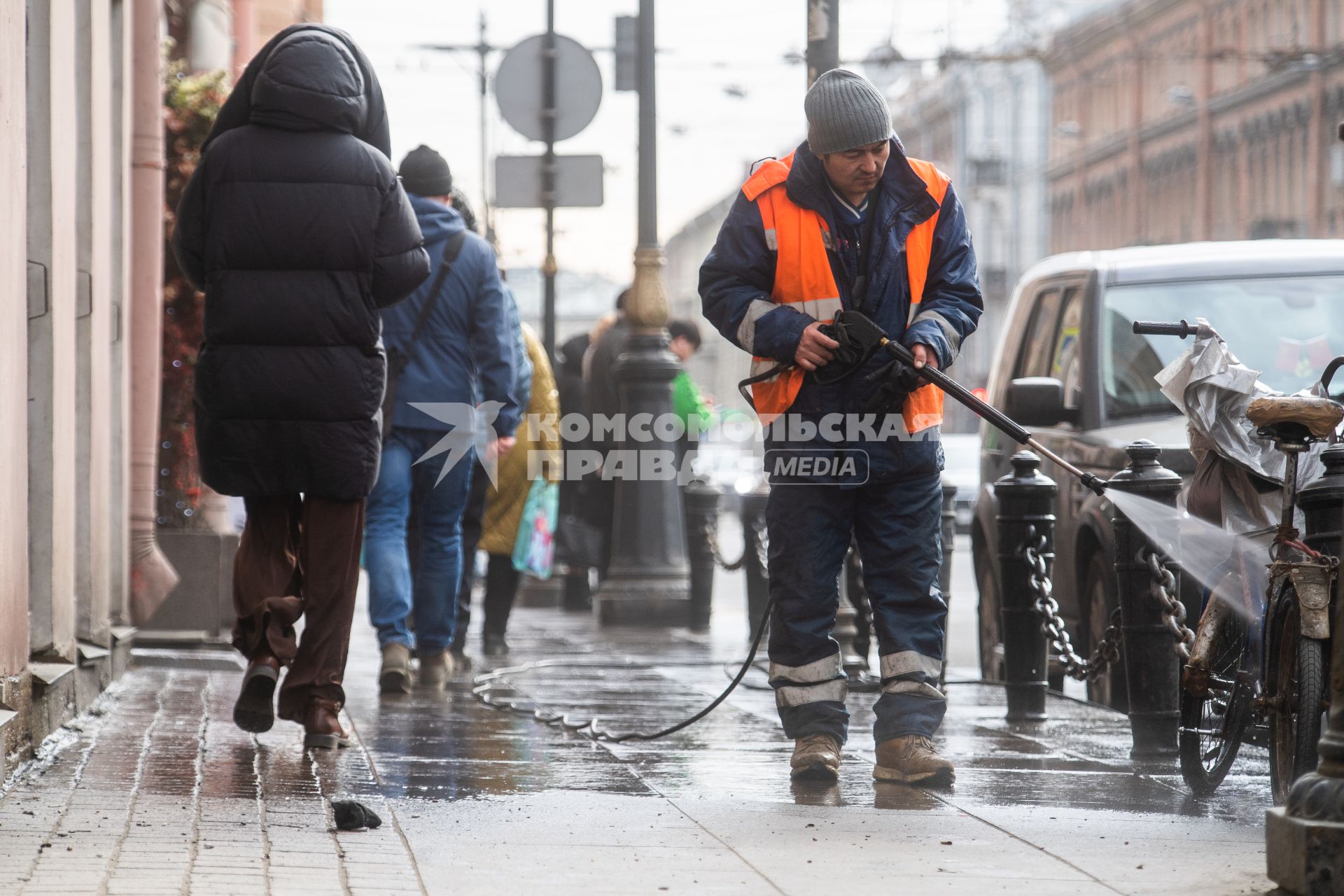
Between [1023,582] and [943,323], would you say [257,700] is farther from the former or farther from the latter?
[1023,582]

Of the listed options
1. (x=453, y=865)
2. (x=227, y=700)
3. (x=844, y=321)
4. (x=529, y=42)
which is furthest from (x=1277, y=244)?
(x=529, y=42)

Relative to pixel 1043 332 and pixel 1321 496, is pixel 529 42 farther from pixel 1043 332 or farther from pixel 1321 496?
pixel 1321 496

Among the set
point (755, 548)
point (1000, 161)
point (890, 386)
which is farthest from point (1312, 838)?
point (1000, 161)

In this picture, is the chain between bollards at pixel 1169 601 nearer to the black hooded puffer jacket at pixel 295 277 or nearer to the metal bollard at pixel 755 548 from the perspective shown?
the black hooded puffer jacket at pixel 295 277

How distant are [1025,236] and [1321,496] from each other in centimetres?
6978

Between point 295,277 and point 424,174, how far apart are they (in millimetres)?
2587

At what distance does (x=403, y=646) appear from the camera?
27.2ft

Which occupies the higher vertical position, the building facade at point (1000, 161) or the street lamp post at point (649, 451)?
the building facade at point (1000, 161)

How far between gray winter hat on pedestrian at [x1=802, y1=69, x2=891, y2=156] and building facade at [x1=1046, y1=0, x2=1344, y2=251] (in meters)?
41.5

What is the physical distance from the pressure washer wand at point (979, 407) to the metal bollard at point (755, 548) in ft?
17.8

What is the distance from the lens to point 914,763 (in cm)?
592

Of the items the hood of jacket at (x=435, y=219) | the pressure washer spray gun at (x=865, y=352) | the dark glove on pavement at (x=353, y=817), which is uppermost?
the hood of jacket at (x=435, y=219)

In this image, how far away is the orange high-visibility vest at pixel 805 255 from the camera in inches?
241

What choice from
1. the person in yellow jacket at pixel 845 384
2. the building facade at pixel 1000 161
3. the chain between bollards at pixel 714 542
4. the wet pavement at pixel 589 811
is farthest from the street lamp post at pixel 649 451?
the building facade at pixel 1000 161
